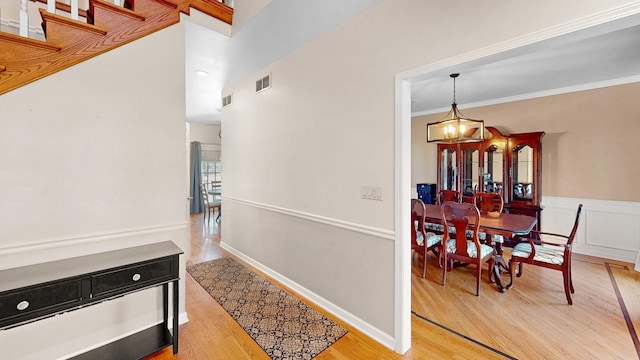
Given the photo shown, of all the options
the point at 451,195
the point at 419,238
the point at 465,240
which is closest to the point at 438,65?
the point at 465,240

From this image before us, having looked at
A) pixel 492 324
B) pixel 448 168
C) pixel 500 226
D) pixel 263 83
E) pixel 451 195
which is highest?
pixel 263 83

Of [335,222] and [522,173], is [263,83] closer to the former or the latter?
[335,222]

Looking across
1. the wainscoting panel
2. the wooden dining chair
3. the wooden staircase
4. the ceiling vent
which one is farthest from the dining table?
the wooden staircase

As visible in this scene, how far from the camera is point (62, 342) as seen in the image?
1766mm

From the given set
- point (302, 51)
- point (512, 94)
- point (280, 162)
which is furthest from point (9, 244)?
point (512, 94)

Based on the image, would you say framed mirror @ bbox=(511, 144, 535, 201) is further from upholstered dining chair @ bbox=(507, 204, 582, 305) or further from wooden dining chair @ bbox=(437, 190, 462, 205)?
upholstered dining chair @ bbox=(507, 204, 582, 305)

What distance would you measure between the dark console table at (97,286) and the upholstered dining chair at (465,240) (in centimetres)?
269

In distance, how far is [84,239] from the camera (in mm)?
1817

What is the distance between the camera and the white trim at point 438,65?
1.14 m

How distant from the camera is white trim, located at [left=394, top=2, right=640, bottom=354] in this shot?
1.14m

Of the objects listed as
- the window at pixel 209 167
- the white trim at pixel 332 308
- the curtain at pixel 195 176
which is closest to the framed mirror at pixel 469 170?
the white trim at pixel 332 308

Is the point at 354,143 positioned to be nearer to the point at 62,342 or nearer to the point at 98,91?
the point at 98,91

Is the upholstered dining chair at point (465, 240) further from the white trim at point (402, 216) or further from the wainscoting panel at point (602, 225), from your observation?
the wainscoting panel at point (602, 225)

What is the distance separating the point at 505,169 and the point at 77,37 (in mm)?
5397
